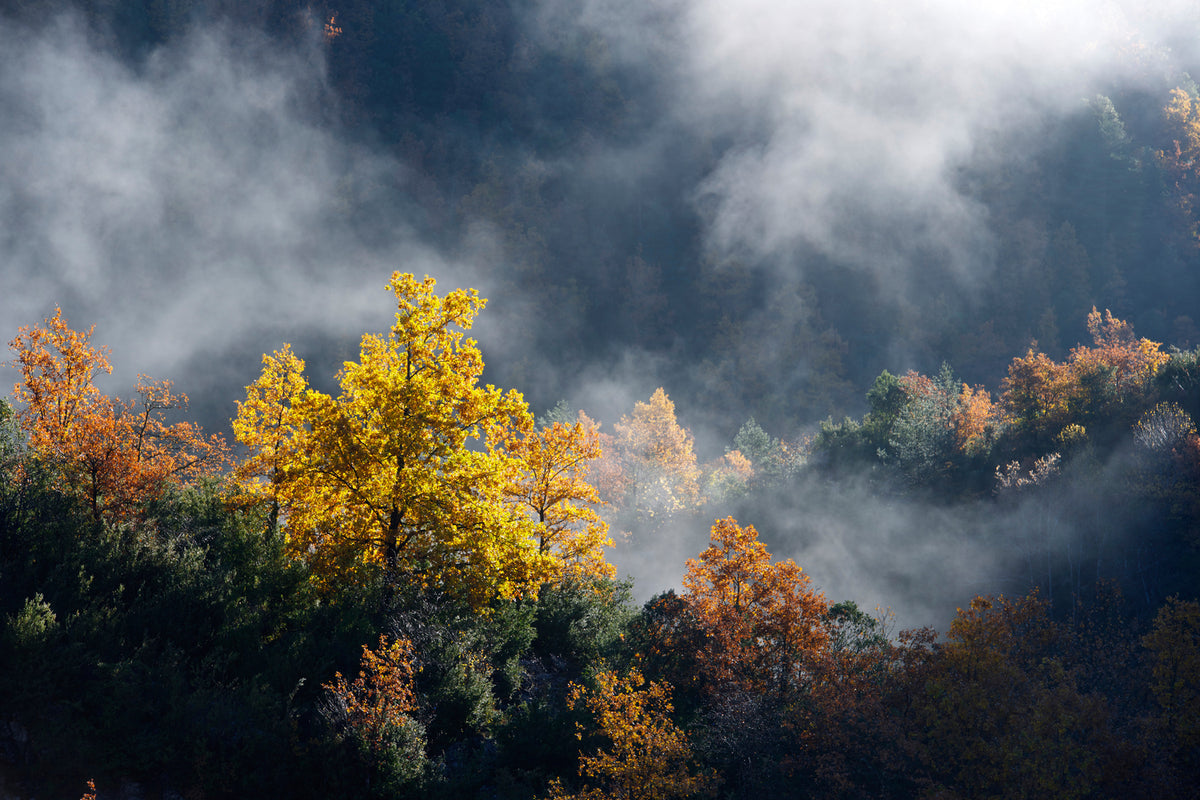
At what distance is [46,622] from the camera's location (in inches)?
727

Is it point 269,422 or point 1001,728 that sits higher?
point 269,422

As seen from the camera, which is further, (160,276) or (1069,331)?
(160,276)

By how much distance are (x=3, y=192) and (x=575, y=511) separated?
189206 mm

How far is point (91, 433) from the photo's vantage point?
73.5 feet

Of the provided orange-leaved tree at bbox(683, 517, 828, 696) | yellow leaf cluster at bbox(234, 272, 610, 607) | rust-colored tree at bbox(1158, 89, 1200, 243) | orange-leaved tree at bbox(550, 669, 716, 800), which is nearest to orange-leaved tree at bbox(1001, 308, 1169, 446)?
orange-leaved tree at bbox(683, 517, 828, 696)

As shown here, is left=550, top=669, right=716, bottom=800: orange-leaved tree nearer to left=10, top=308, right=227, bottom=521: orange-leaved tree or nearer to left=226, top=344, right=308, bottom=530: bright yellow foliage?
left=226, top=344, right=308, bottom=530: bright yellow foliage

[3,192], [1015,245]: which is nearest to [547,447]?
[1015,245]

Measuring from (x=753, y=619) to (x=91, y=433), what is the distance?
839 inches

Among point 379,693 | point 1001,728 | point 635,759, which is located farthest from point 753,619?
point 379,693

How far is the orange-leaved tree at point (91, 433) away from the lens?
74.2 feet

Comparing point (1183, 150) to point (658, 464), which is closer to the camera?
point (658, 464)

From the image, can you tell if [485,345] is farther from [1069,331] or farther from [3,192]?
[1069,331]

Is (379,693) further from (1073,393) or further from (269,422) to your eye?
(1073,393)

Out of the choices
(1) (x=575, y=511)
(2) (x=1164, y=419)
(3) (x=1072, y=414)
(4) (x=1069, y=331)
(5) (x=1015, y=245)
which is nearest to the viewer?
(1) (x=575, y=511)
